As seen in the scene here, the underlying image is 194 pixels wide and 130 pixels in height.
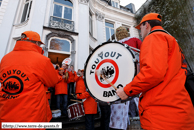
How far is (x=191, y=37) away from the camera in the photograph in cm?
866

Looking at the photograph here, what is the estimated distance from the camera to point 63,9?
9383mm

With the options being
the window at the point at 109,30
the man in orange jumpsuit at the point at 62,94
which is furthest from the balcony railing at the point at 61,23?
the man in orange jumpsuit at the point at 62,94

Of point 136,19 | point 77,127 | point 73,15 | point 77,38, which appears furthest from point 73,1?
point 77,127

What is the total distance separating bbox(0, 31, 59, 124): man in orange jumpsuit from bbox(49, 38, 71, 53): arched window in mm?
6714

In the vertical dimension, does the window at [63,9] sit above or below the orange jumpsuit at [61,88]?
above

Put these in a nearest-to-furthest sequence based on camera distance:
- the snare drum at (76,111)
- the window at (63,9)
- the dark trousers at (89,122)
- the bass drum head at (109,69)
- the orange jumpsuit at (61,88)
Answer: the bass drum head at (109,69), the dark trousers at (89,122), the snare drum at (76,111), the orange jumpsuit at (61,88), the window at (63,9)

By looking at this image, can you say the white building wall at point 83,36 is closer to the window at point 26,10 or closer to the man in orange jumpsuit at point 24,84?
the window at point 26,10

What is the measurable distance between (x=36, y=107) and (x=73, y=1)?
10.2 meters

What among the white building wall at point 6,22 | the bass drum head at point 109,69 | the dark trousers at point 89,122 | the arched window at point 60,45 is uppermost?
the white building wall at point 6,22

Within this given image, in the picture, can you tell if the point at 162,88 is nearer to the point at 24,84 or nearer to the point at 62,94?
the point at 24,84

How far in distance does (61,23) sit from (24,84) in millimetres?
8027

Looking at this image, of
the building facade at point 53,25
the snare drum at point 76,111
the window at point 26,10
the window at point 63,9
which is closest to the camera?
the snare drum at point 76,111

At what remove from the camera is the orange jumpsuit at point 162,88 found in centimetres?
105

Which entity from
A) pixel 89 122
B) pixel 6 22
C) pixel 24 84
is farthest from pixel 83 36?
pixel 24 84
